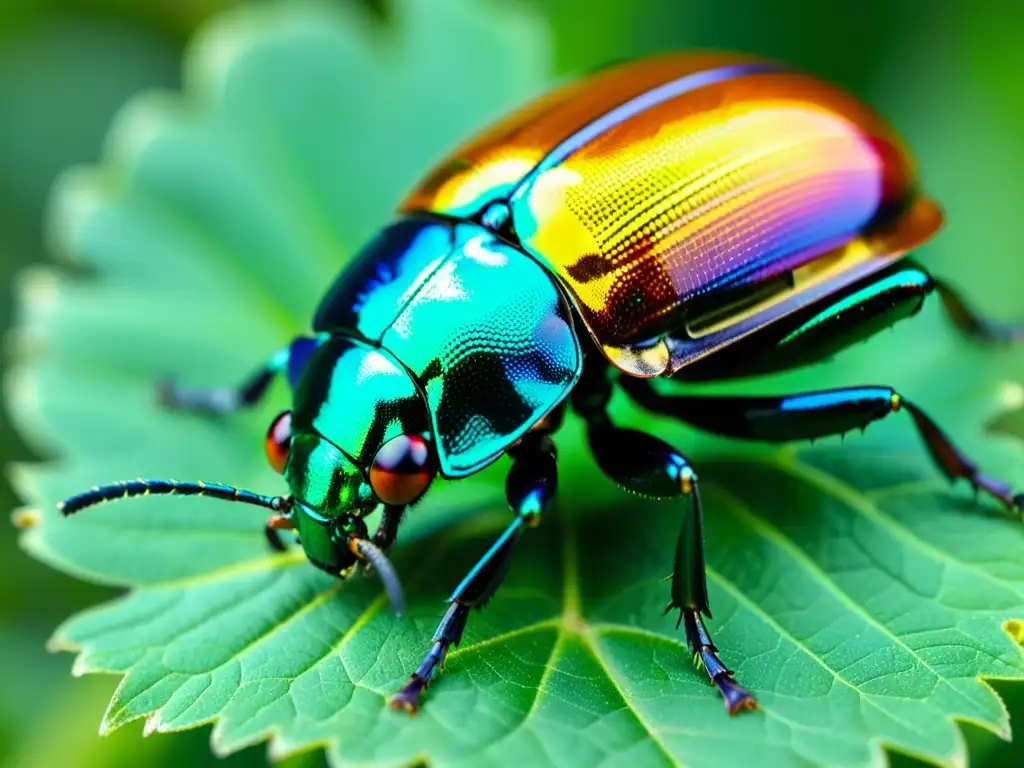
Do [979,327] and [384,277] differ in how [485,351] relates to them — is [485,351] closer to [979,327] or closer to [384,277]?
[384,277]

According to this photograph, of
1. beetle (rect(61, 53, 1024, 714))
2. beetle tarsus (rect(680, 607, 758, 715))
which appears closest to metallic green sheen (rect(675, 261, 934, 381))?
beetle (rect(61, 53, 1024, 714))

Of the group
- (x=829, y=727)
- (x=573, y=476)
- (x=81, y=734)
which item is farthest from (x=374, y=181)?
(x=829, y=727)

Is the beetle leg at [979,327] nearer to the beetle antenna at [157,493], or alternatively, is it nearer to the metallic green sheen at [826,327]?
the metallic green sheen at [826,327]

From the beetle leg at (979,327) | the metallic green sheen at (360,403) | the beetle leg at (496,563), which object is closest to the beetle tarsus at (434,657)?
the beetle leg at (496,563)

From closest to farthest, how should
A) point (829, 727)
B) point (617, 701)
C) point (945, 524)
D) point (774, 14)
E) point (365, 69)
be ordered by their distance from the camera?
1. point (829, 727)
2. point (617, 701)
3. point (945, 524)
4. point (365, 69)
5. point (774, 14)

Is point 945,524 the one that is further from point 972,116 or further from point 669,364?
point 972,116

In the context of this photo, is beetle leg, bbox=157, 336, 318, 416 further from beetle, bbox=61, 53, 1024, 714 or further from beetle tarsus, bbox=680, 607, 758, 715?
beetle tarsus, bbox=680, 607, 758, 715
